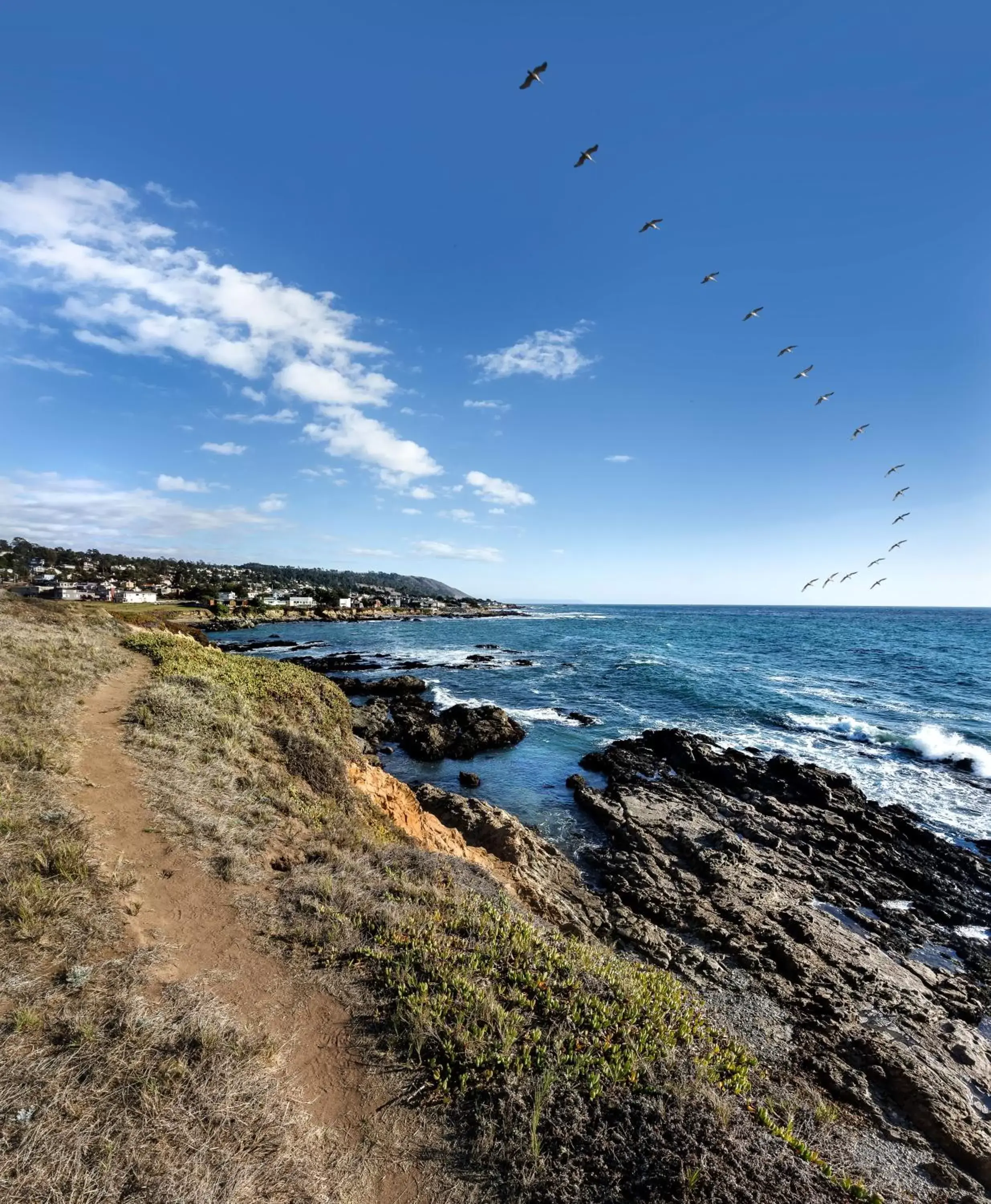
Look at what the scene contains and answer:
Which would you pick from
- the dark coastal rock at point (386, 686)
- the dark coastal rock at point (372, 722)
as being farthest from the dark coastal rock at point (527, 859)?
the dark coastal rock at point (386, 686)

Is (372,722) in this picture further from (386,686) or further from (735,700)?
(735,700)

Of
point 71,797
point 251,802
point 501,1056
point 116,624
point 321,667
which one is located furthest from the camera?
point 321,667

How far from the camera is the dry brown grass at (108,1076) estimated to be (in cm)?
356

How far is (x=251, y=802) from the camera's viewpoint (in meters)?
10.3

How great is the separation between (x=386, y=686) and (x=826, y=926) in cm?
3258

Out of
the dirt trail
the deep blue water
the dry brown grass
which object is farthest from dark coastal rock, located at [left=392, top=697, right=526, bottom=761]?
the dry brown grass

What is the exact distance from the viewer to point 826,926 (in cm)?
1268

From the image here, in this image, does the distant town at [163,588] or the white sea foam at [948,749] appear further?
the distant town at [163,588]

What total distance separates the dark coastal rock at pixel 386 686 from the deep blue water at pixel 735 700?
163 centimetres

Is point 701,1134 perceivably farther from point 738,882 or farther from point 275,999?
point 738,882

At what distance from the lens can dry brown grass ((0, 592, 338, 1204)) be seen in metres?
3.56

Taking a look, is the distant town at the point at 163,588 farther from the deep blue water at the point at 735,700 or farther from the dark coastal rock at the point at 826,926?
the dark coastal rock at the point at 826,926

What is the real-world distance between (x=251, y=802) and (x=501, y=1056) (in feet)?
23.9

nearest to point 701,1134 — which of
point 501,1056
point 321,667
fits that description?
point 501,1056
